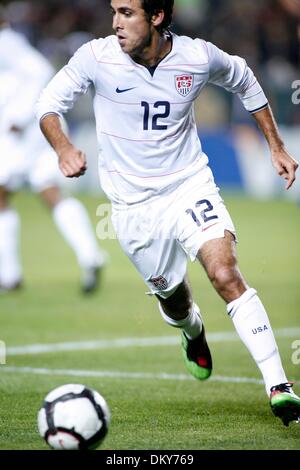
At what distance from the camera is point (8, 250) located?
11781 mm

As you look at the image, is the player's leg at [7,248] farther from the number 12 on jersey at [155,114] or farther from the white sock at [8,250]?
the number 12 on jersey at [155,114]

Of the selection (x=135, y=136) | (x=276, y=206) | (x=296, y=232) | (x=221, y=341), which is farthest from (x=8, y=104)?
(x=276, y=206)

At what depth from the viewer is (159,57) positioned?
21.6 feet

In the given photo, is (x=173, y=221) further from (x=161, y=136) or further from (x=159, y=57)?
(x=159, y=57)

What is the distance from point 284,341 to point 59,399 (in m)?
4.14

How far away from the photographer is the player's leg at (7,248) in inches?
466

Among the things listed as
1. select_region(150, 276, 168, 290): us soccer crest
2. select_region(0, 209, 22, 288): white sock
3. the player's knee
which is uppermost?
the player's knee

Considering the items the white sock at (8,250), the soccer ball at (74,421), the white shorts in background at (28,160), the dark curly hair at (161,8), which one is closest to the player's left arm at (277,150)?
the dark curly hair at (161,8)

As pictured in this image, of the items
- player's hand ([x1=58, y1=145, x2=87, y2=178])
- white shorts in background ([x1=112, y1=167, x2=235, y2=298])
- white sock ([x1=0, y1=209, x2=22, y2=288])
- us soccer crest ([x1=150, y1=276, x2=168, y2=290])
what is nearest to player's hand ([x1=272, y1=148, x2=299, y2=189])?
white shorts in background ([x1=112, y1=167, x2=235, y2=298])

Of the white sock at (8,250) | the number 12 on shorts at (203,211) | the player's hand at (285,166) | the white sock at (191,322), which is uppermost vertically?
the player's hand at (285,166)

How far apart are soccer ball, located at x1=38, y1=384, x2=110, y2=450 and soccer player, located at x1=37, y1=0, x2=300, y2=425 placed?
110cm

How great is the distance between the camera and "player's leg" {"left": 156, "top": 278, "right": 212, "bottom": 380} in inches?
285

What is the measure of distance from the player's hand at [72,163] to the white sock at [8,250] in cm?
590

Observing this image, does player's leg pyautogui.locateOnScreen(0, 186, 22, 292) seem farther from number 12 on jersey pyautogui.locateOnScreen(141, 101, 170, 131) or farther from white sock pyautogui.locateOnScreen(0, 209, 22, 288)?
number 12 on jersey pyautogui.locateOnScreen(141, 101, 170, 131)
